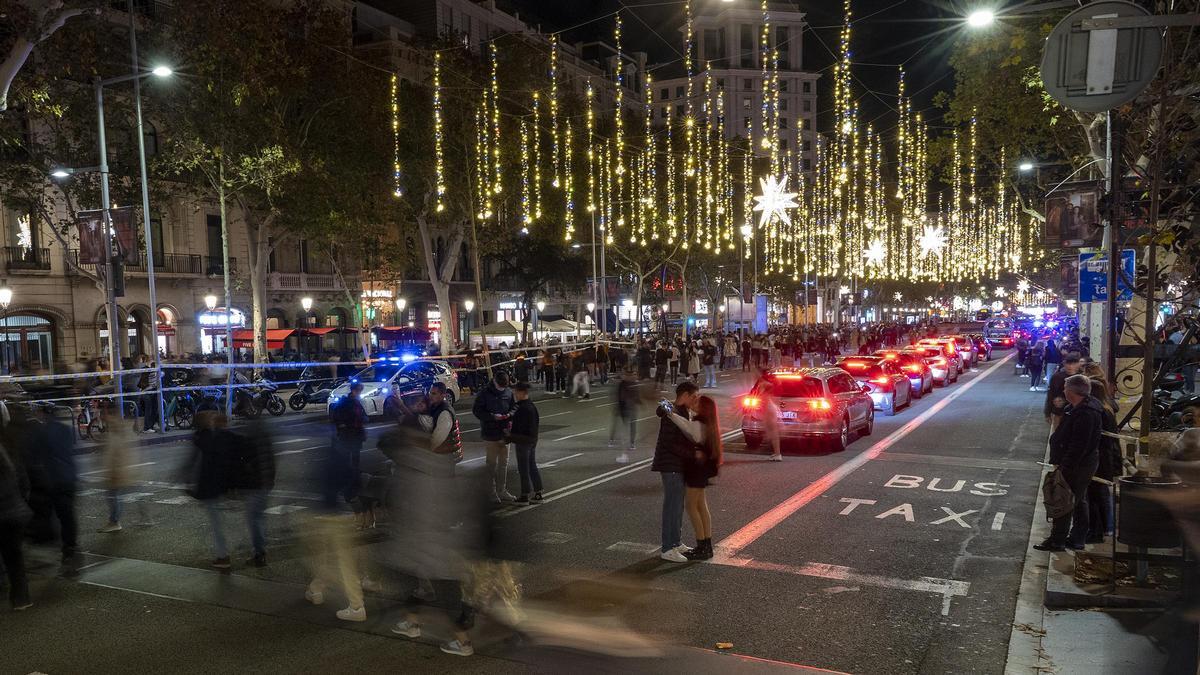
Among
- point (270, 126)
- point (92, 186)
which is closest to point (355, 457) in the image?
point (270, 126)

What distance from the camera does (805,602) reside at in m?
6.94

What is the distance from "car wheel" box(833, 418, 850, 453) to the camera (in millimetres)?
14812

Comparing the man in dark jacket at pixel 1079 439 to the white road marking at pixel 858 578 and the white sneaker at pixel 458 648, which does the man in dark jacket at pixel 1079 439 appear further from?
the white sneaker at pixel 458 648

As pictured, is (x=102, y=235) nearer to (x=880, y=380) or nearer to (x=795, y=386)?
(x=795, y=386)

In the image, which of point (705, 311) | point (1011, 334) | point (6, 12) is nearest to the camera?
point (6, 12)

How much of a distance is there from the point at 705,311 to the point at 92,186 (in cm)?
6409

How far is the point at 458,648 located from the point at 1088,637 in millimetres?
4548

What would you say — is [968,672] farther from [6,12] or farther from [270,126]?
[270,126]

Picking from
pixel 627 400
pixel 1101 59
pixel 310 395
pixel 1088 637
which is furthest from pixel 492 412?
pixel 310 395

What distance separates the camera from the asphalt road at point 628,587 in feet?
19.3

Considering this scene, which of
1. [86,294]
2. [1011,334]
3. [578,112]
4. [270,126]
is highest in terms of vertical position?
[578,112]

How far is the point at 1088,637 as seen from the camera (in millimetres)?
5969

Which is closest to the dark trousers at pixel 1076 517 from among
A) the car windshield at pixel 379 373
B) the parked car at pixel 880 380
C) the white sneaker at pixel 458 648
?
the white sneaker at pixel 458 648

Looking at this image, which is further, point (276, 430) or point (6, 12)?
point (276, 430)
